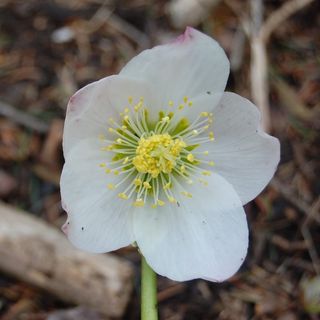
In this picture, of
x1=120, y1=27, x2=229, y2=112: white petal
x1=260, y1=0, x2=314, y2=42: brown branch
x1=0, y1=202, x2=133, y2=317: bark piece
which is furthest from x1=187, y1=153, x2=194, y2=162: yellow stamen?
x1=260, y1=0, x2=314, y2=42: brown branch

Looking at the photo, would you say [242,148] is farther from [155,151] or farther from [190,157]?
[155,151]

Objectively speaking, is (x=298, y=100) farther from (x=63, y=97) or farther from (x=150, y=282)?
(x=150, y=282)

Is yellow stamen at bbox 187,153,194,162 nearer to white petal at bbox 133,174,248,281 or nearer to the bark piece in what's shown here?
white petal at bbox 133,174,248,281

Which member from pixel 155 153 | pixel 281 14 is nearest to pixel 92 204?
pixel 155 153

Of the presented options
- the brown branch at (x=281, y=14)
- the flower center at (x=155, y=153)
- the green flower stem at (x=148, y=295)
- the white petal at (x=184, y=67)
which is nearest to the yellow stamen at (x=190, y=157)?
the flower center at (x=155, y=153)

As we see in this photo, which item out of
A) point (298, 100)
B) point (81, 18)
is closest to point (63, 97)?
point (81, 18)

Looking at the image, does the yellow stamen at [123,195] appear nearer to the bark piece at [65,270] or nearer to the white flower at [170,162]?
the white flower at [170,162]
